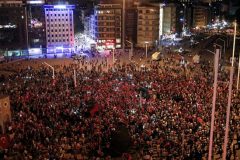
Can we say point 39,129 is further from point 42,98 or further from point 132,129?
point 42,98

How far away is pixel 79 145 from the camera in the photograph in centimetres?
2419

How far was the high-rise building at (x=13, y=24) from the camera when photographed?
87250 mm

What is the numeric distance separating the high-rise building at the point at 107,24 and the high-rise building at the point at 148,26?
5.39 meters

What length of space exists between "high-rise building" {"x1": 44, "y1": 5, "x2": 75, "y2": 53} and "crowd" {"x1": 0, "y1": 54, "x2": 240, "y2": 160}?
4607cm

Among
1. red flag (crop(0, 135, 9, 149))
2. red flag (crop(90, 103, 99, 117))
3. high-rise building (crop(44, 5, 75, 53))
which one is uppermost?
high-rise building (crop(44, 5, 75, 53))

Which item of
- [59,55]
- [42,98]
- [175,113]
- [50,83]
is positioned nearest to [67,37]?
[59,55]

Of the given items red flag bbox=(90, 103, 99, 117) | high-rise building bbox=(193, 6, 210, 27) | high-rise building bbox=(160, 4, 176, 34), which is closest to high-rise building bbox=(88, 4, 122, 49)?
high-rise building bbox=(160, 4, 176, 34)

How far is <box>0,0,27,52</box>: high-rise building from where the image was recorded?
87.2 metres

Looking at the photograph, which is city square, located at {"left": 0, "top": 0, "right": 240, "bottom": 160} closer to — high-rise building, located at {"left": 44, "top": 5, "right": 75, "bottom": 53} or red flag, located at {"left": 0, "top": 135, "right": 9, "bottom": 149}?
red flag, located at {"left": 0, "top": 135, "right": 9, "bottom": 149}

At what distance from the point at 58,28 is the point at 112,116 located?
6604 cm

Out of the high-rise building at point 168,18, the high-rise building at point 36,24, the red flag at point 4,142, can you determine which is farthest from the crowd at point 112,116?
the high-rise building at point 168,18

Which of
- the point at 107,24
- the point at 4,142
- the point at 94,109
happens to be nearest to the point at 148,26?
the point at 107,24

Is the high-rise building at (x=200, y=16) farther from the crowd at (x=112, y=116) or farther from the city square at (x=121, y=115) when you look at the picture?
the crowd at (x=112, y=116)

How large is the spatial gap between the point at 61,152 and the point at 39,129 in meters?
3.70
